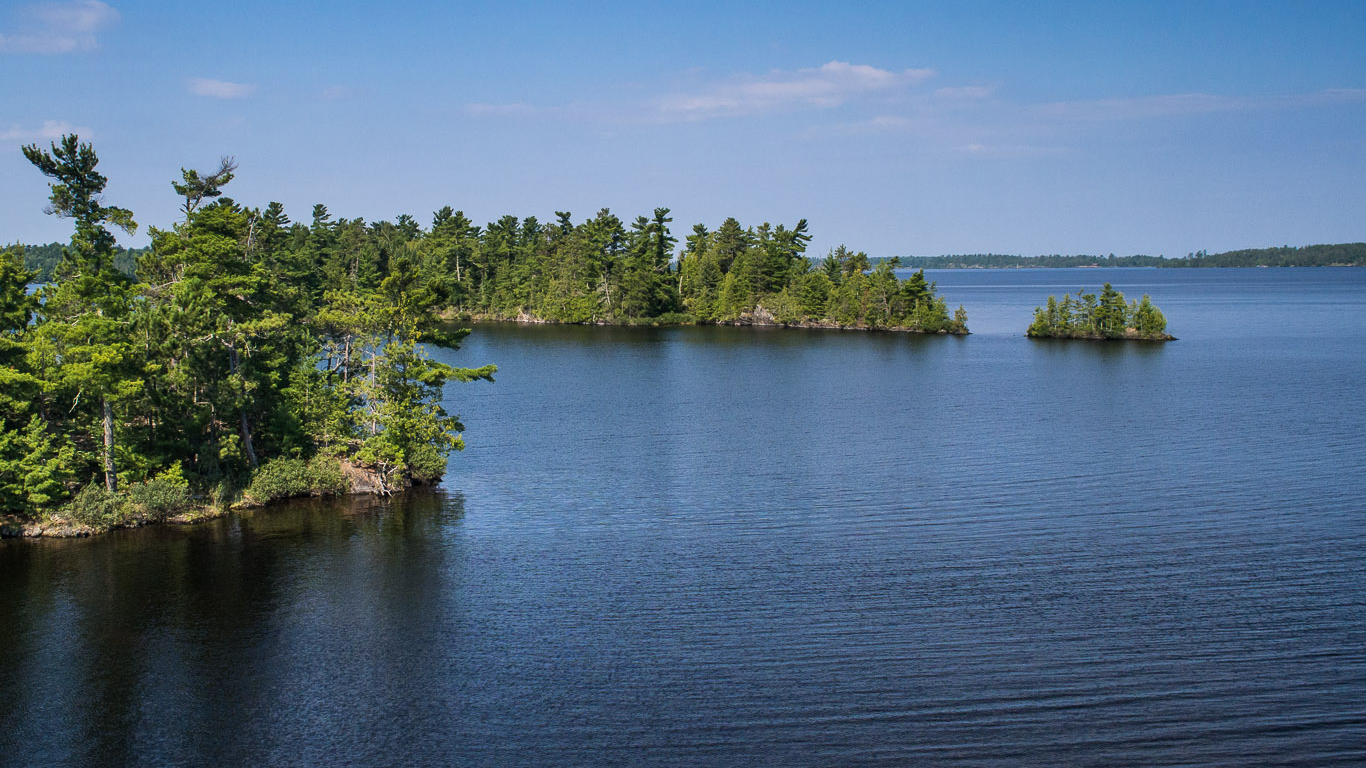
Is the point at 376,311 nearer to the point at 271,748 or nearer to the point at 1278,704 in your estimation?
the point at 271,748

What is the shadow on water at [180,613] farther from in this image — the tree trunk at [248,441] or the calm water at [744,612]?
the tree trunk at [248,441]

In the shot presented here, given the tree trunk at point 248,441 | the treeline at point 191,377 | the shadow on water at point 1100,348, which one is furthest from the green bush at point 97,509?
the shadow on water at point 1100,348

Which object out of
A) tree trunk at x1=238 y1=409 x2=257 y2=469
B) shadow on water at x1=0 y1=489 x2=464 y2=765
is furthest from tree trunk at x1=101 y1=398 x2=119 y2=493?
tree trunk at x1=238 y1=409 x2=257 y2=469

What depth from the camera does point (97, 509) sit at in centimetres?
3875

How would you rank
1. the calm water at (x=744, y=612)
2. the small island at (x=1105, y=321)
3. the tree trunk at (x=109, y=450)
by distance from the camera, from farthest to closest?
the small island at (x=1105, y=321) < the tree trunk at (x=109, y=450) < the calm water at (x=744, y=612)

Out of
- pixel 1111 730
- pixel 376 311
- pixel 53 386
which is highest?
pixel 376 311

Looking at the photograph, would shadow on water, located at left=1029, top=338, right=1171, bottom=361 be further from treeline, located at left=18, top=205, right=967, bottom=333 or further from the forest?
the forest

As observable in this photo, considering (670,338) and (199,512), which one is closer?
(199,512)

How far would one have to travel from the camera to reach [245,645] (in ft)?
93.1

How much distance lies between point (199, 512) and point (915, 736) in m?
32.8

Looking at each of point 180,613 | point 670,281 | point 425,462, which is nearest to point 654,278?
point 670,281

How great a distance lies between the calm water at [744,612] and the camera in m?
23.2

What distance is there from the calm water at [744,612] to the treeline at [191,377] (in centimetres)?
232

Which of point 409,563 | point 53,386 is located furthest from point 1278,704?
point 53,386
